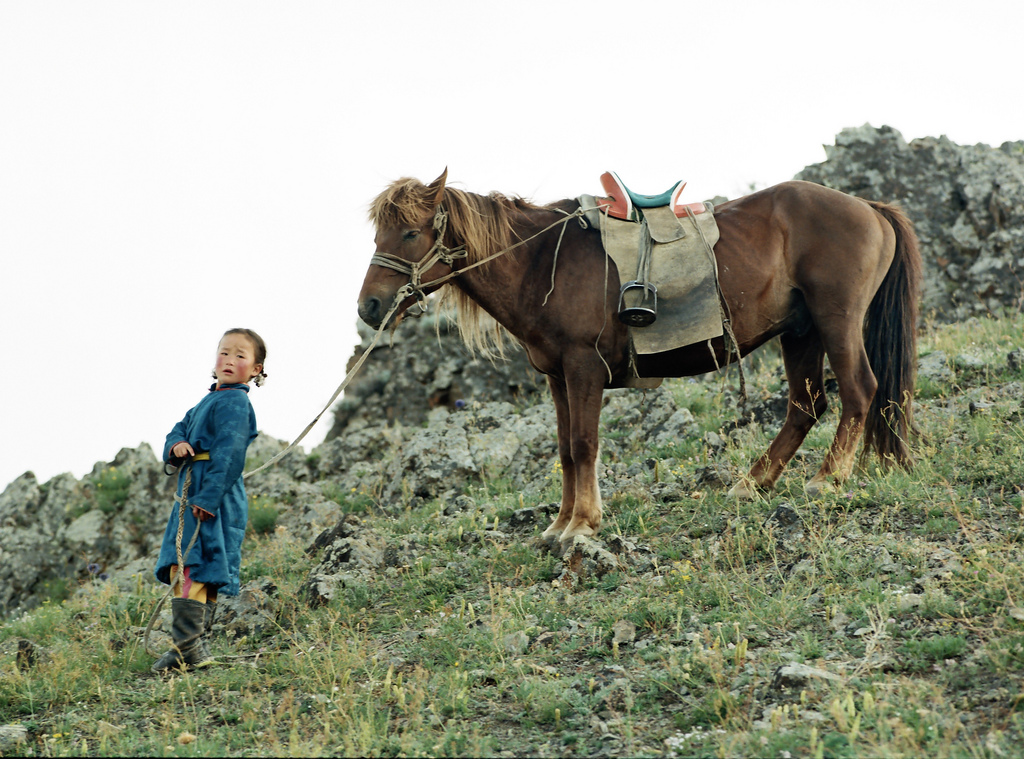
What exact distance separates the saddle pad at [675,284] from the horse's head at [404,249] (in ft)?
4.07

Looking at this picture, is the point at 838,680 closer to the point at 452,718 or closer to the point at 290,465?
the point at 452,718

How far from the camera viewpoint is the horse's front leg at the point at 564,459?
5989 mm

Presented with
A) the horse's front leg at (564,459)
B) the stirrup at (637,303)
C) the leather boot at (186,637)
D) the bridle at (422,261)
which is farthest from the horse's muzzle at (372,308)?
the leather boot at (186,637)

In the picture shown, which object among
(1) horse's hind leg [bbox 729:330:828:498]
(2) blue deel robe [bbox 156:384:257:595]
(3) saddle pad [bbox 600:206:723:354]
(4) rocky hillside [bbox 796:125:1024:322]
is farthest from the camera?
(4) rocky hillside [bbox 796:125:1024:322]

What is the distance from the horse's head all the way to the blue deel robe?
1.14 metres

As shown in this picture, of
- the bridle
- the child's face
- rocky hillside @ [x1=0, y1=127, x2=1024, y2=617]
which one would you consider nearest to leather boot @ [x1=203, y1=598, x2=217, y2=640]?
the child's face

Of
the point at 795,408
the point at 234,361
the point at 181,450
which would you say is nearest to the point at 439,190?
the point at 234,361

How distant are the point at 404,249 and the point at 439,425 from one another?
4.16 meters

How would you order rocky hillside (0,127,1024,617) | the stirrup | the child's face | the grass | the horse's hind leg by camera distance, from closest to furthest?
the grass
the child's face
the stirrup
the horse's hind leg
rocky hillside (0,127,1024,617)

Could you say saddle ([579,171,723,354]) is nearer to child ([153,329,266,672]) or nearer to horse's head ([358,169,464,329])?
horse's head ([358,169,464,329])

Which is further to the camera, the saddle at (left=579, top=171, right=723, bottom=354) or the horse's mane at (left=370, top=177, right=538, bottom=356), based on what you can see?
the horse's mane at (left=370, top=177, right=538, bottom=356)

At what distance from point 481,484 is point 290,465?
3.48 m

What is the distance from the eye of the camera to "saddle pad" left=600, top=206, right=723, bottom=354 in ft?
18.6

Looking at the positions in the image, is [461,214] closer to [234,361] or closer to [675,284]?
[675,284]
